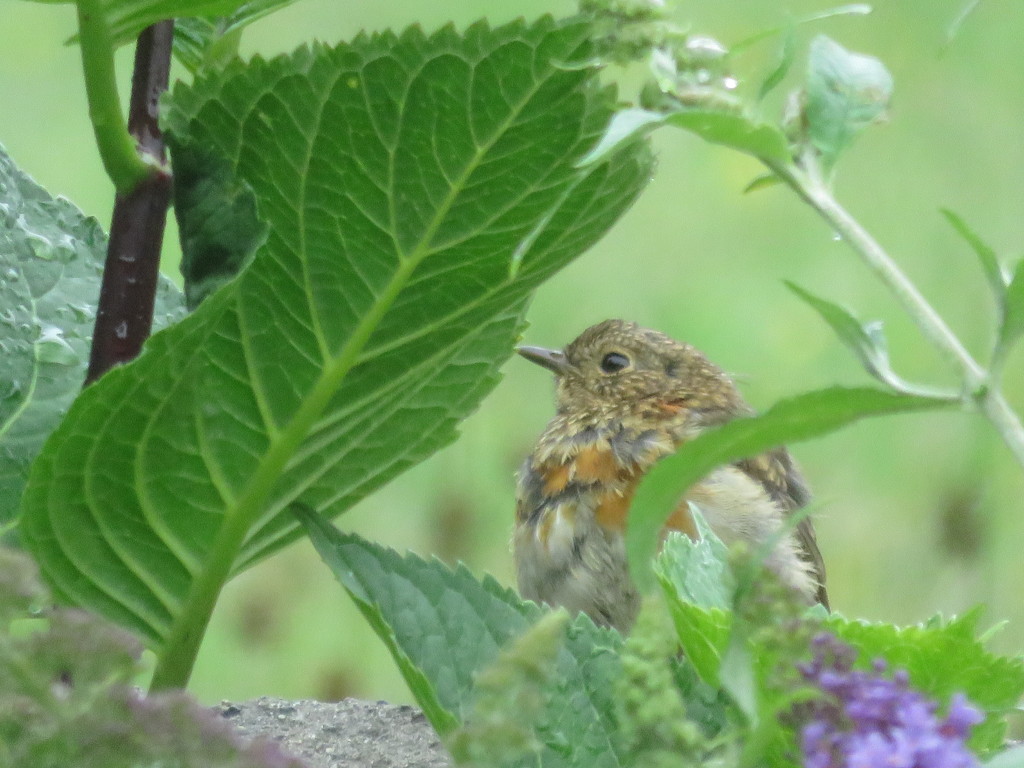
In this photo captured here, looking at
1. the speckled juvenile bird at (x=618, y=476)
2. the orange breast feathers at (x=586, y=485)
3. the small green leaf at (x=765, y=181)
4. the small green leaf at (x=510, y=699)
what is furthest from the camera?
the orange breast feathers at (x=586, y=485)

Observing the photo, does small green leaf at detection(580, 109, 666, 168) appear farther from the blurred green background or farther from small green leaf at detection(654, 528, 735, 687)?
the blurred green background

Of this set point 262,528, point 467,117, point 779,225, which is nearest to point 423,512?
point 779,225

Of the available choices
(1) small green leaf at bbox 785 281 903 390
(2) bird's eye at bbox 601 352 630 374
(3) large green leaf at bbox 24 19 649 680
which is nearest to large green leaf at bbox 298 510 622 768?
(3) large green leaf at bbox 24 19 649 680

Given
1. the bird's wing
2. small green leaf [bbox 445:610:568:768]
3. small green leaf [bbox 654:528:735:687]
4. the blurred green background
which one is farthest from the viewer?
the blurred green background

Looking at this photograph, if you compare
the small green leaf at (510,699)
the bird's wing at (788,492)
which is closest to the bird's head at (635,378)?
the bird's wing at (788,492)

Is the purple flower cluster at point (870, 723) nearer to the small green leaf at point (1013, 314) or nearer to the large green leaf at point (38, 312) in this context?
the small green leaf at point (1013, 314)

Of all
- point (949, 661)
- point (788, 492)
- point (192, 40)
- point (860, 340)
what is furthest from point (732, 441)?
point (788, 492)

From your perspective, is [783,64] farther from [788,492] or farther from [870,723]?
[788,492]
